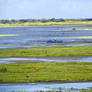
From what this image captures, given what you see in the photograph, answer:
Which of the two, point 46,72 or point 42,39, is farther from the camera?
point 42,39

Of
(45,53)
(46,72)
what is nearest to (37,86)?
(46,72)

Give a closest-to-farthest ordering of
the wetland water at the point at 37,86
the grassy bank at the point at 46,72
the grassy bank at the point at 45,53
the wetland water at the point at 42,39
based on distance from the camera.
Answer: the wetland water at the point at 37,86 < the grassy bank at the point at 46,72 < the grassy bank at the point at 45,53 < the wetland water at the point at 42,39

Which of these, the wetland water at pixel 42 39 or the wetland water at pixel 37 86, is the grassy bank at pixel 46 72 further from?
the wetland water at pixel 42 39

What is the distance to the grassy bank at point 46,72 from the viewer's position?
17.8m

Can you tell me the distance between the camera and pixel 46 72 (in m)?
19.8

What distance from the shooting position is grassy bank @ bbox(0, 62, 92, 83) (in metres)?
17.8

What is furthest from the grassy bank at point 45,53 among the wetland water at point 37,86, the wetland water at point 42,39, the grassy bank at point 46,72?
the wetland water at point 37,86

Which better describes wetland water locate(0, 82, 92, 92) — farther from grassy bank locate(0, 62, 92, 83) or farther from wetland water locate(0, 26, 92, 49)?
wetland water locate(0, 26, 92, 49)

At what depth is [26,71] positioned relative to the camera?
20438mm

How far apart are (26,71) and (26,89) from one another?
17.1ft

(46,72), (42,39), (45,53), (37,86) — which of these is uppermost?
(37,86)

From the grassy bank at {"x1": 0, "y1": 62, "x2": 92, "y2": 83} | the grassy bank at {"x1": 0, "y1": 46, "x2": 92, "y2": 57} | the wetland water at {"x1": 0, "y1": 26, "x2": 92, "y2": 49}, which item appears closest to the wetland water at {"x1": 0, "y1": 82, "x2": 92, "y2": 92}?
the grassy bank at {"x1": 0, "y1": 62, "x2": 92, "y2": 83}

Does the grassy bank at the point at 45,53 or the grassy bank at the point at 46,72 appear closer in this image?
the grassy bank at the point at 46,72

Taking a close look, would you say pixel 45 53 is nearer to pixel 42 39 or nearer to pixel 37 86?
pixel 37 86
